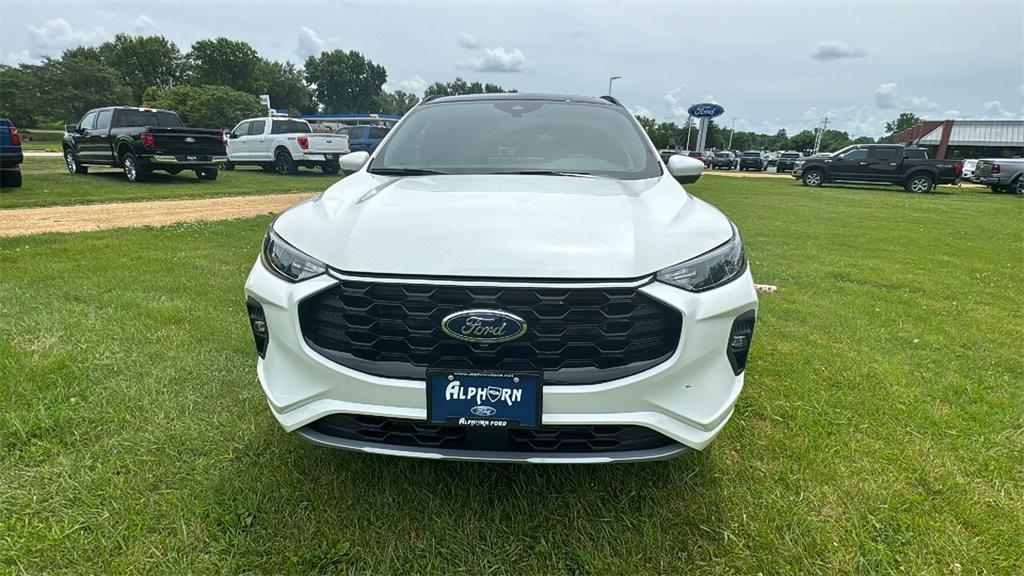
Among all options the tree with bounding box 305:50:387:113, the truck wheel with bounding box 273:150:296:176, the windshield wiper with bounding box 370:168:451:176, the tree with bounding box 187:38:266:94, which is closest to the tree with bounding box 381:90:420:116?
the tree with bounding box 305:50:387:113

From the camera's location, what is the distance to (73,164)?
14.0m

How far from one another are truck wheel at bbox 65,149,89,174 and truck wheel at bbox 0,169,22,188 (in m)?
3.56

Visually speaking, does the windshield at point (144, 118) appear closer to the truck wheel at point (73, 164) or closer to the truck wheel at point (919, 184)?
the truck wheel at point (73, 164)

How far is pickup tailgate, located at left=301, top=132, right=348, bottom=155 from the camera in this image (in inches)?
654

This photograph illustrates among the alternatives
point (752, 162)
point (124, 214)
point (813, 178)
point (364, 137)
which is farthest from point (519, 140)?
point (752, 162)

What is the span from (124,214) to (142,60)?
82579 millimetres

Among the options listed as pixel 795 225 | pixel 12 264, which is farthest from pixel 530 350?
pixel 795 225

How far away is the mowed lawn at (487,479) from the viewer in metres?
1.82

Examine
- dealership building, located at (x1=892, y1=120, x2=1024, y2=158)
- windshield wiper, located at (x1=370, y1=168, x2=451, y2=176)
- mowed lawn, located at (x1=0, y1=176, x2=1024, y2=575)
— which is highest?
dealership building, located at (x1=892, y1=120, x2=1024, y2=158)

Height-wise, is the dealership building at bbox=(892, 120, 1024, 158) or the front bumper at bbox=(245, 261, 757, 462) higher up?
the dealership building at bbox=(892, 120, 1024, 158)

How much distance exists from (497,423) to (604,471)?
80 cm

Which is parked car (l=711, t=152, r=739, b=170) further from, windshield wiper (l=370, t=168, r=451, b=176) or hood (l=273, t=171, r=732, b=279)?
hood (l=273, t=171, r=732, b=279)

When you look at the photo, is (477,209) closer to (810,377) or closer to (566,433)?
(566,433)

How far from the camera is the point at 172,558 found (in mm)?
1771
